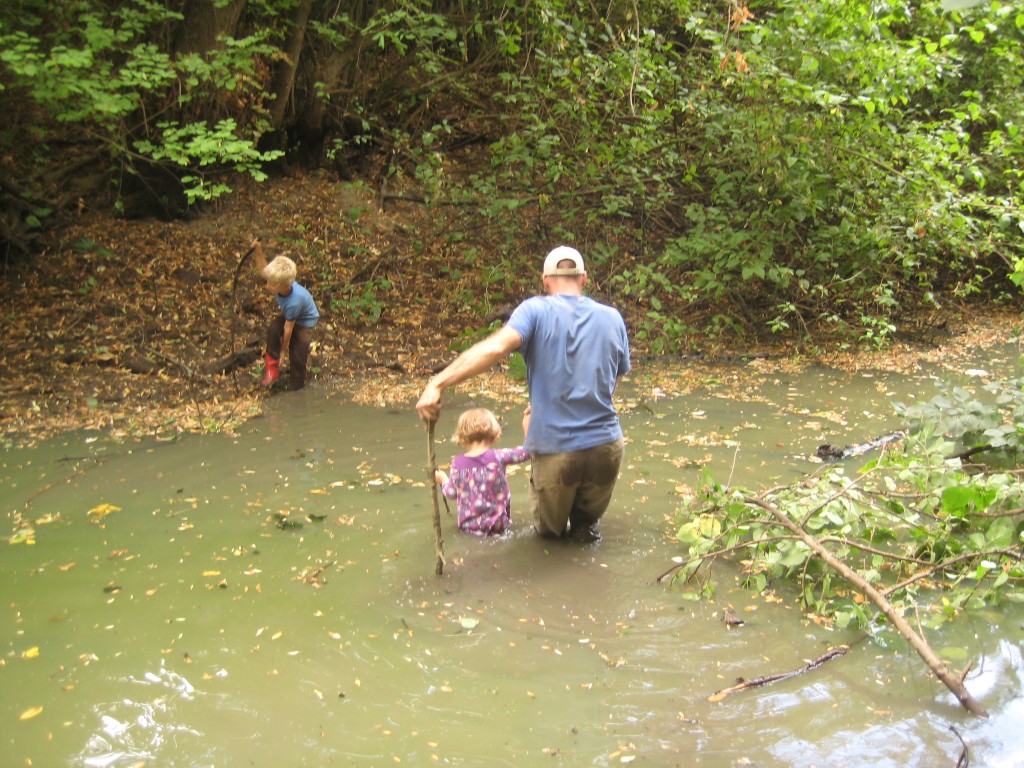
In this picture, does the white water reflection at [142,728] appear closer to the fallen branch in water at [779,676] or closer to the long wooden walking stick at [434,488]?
the long wooden walking stick at [434,488]

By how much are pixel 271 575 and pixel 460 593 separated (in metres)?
1.04

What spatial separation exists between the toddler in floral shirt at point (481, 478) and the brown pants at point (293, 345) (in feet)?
13.0

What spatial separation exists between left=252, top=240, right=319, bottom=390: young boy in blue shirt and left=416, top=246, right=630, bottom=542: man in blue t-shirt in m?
4.26

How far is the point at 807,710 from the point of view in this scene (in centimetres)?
347

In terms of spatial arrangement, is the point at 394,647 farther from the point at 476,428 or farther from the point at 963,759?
the point at 963,759

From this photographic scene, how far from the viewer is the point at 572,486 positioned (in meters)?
4.92

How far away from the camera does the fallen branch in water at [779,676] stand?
3.59m

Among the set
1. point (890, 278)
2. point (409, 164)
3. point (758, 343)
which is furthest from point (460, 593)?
point (409, 164)

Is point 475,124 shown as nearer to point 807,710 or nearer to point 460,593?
point 460,593

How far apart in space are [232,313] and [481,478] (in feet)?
18.3

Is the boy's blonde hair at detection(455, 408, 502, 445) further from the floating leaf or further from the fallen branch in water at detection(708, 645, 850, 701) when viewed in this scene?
the floating leaf

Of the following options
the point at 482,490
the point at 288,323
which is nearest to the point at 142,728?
the point at 482,490

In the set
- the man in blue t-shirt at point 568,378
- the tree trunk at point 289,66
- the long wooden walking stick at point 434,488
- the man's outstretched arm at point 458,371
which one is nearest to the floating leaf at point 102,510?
the long wooden walking stick at point 434,488

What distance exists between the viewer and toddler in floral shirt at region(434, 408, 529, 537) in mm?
5108
